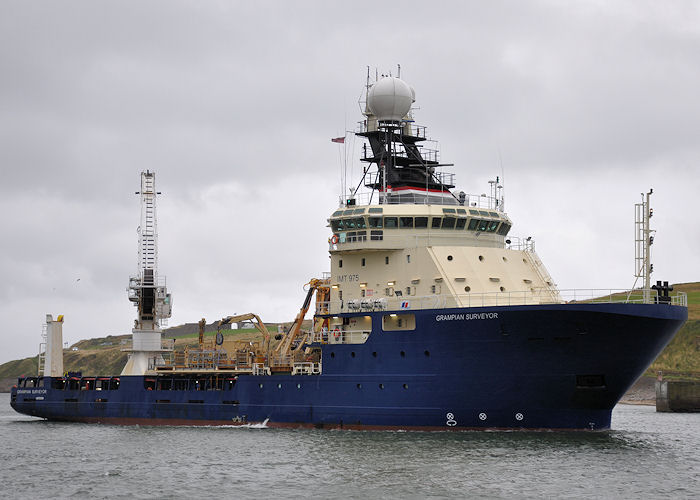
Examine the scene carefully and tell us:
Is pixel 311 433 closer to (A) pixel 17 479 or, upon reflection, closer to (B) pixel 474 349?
(B) pixel 474 349

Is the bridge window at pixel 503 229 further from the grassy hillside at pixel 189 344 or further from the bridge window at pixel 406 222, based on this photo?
the grassy hillside at pixel 189 344

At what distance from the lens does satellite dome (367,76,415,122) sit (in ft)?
142

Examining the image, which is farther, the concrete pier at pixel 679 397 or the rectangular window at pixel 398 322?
the concrete pier at pixel 679 397

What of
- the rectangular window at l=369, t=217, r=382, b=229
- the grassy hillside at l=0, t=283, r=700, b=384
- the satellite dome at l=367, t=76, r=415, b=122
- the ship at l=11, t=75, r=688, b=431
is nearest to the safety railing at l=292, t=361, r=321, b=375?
the ship at l=11, t=75, r=688, b=431

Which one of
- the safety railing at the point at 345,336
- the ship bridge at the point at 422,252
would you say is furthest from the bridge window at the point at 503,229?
the safety railing at the point at 345,336

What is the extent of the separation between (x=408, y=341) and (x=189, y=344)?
60888 mm

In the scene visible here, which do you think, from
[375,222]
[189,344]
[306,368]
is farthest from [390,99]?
[189,344]

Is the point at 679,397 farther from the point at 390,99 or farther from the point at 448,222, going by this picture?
the point at 390,99

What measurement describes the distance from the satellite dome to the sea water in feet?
48.9

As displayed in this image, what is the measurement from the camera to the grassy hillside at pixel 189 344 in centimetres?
7919

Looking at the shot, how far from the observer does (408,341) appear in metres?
36.1

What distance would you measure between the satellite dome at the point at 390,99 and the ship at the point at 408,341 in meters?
0.05

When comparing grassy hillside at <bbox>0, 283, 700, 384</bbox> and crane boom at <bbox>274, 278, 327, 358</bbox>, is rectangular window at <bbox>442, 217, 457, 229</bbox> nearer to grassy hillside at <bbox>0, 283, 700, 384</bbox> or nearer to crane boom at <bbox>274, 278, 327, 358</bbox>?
crane boom at <bbox>274, 278, 327, 358</bbox>

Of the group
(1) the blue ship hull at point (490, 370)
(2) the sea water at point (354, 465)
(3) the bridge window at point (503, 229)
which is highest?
(3) the bridge window at point (503, 229)
